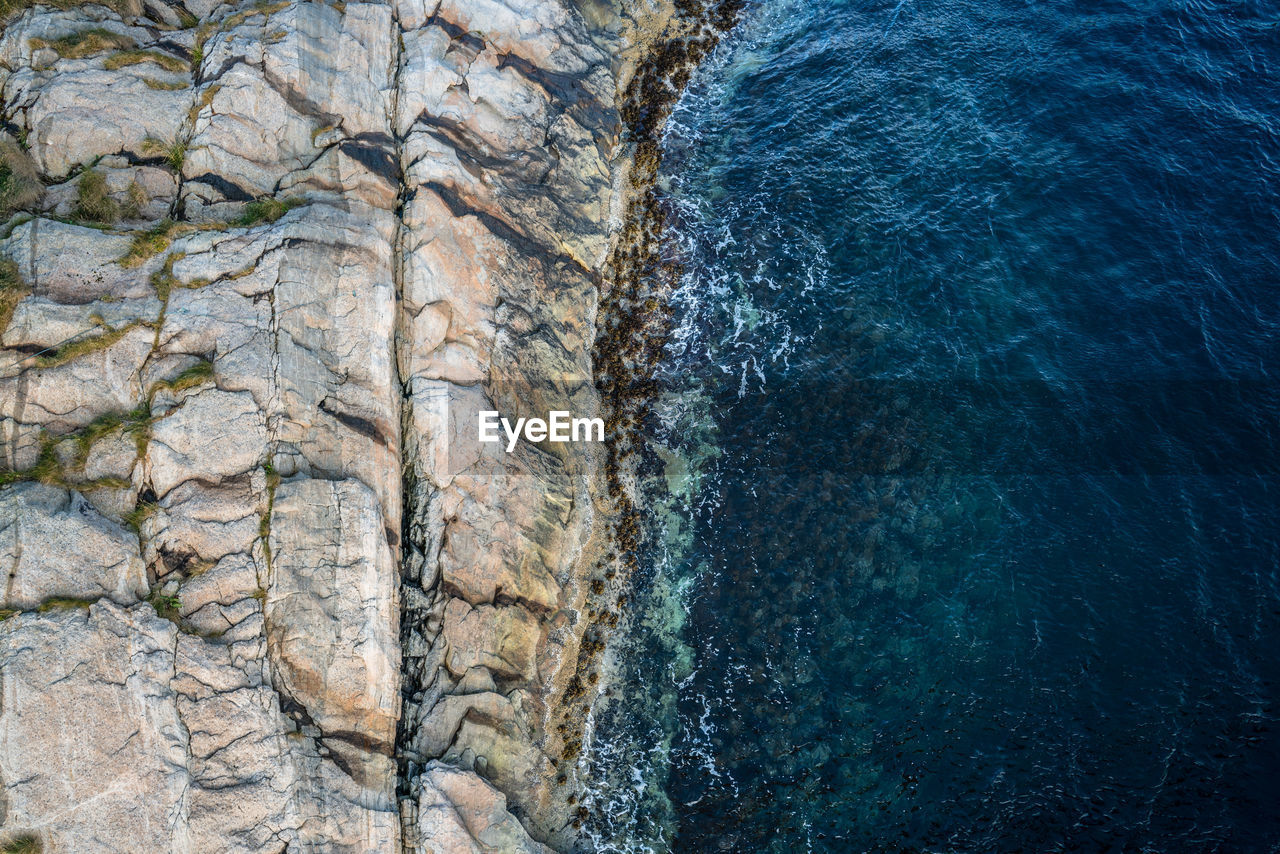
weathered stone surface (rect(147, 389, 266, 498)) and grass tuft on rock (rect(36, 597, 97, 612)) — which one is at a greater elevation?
weathered stone surface (rect(147, 389, 266, 498))

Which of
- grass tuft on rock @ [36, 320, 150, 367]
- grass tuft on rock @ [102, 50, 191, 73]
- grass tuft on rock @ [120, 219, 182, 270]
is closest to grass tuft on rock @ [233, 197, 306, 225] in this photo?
grass tuft on rock @ [120, 219, 182, 270]

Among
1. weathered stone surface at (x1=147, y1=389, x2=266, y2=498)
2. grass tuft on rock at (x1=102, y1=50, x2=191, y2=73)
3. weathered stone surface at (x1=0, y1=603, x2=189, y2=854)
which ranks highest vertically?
grass tuft on rock at (x1=102, y1=50, x2=191, y2=73)

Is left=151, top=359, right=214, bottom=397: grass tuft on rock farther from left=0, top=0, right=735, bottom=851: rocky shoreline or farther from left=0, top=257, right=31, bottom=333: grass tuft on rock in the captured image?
left=0, top=257, right=31, bottom=333: grass tuft on rock

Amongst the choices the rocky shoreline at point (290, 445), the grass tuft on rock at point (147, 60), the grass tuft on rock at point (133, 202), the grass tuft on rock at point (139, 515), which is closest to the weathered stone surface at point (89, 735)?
the rocky shoreline at point (290, 445)

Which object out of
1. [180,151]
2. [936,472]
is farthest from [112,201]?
[936,472]

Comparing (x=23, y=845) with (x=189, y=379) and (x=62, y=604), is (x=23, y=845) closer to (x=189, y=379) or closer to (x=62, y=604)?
(x=62, y=604)
